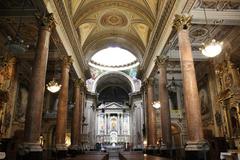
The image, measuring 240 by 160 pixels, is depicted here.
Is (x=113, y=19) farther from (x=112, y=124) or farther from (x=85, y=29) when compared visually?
(x=112, y=124)

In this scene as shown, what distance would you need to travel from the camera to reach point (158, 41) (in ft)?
41.6

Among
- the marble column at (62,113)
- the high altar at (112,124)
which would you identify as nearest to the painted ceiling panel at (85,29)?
the marble column at (62,113)

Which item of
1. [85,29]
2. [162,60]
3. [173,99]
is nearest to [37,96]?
[162,60]

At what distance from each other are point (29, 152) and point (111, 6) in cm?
1076

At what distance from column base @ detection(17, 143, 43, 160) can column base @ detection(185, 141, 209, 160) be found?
4865 mm

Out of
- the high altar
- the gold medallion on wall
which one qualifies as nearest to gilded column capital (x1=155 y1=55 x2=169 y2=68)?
the gold medallion on wall

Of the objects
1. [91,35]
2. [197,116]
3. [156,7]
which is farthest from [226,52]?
[91,35]

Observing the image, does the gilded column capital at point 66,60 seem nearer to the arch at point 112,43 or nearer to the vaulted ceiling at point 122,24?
the vaulted ceiling at point 122,24

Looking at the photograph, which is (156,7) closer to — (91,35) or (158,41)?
(158,41)

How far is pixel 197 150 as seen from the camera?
6828mm

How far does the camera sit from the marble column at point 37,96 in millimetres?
6797

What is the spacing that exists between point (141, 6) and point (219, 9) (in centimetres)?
542

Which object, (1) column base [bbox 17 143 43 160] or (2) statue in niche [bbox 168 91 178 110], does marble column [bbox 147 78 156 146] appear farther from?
(1) column base [bbox 17 143 43 160]

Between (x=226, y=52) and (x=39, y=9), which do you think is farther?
(x=226, y=52)
